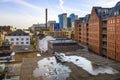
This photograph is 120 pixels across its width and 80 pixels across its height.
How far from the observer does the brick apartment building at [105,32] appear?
48938 millimetres

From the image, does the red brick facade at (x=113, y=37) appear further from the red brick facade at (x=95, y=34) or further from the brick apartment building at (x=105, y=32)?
the red brick facade at (x=95, y=34)

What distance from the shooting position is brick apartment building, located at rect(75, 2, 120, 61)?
Answer: 48938 millimetres

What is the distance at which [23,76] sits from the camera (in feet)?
79.7

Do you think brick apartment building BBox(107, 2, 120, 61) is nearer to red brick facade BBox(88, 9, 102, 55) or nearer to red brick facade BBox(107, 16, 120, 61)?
red brick facade BBox(107, 16, 120, 61)

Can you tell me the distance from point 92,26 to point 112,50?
19.1 metres

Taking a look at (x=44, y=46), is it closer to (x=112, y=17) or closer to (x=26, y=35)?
(x=26, y=35)

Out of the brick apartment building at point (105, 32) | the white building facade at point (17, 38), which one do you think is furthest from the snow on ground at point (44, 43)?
the brick apartment building at point (105, 32)

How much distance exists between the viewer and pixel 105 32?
58125 mm

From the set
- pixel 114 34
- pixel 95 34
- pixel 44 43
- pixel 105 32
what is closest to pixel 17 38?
pixel 44 43

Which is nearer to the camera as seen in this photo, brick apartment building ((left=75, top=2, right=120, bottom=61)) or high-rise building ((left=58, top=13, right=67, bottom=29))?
brick apartment building ((left=75, top=2, right=120, bottom=61))

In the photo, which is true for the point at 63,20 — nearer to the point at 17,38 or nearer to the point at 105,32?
the point at 17,38

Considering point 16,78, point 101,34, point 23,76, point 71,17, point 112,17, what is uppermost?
point 71,17

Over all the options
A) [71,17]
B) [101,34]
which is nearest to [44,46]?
[101,34]

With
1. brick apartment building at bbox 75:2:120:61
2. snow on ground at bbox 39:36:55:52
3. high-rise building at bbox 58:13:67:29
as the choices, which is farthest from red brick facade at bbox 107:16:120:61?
high-rise building at bbox 58:13:67:29
